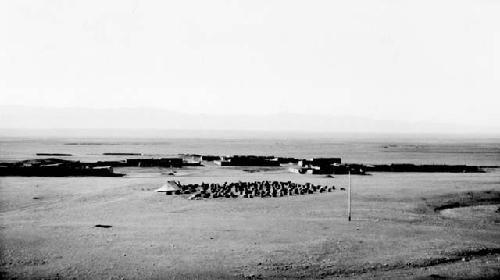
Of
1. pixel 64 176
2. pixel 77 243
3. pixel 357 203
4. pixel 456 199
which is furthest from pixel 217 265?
pixel 64 176

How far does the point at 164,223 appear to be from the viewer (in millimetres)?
19484

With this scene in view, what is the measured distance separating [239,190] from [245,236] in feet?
41.2

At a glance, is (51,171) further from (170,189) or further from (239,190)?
(239,190)

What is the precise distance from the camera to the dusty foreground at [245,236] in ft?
44.4

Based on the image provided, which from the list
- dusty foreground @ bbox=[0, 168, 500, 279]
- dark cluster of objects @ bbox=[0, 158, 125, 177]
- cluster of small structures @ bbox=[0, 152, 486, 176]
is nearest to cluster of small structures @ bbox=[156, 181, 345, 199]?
dusty foreground @ bbox=[0, 168, 500, 279]

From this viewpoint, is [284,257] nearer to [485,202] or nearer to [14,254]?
[14,254]

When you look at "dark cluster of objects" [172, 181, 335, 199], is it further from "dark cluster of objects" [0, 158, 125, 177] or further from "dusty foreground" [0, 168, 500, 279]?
"dark cluster of objects" [0, 158, 125, 177]

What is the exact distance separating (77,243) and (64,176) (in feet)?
78.1

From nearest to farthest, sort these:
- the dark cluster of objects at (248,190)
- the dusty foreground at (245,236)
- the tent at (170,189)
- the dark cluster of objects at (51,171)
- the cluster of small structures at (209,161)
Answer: the dusty foreground at (245,236) → the dark cluster of objects at (248,190) → the tent at (170,189) → the dark cluster of objects at (51,171) → the cluster of small structures at (209,161)

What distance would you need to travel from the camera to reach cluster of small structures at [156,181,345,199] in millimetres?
27625

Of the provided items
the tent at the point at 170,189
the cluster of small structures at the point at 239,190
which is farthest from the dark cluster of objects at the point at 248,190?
the tent at the point at 170,189

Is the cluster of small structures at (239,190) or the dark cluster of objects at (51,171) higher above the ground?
the dark cluster of objects at (51,171)

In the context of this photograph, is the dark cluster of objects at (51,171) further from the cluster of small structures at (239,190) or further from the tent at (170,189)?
the tent at (170,189)

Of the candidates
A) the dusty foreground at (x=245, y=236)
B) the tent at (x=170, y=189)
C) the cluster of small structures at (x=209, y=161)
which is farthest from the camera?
the cluster of small structures at (x=209, y=161)
